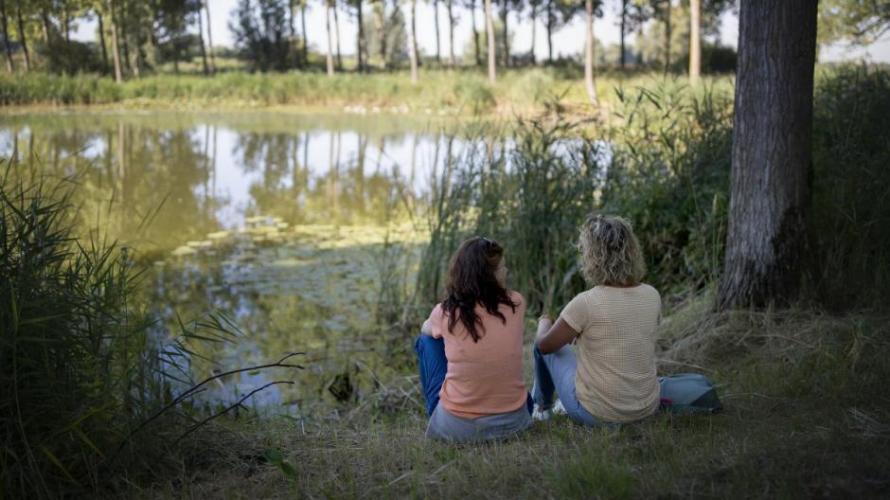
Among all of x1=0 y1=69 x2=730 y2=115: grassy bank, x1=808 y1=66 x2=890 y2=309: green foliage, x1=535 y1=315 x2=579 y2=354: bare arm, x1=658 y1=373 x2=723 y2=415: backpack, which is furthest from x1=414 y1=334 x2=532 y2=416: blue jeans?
x1=0 y1=69 x2=730 y2=115: grassy bank

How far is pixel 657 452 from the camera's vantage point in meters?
2.90

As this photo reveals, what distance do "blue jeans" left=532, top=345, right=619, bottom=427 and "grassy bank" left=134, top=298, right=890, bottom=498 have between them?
0.08m

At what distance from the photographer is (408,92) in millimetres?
28828

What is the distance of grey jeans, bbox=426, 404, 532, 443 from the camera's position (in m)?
3.30

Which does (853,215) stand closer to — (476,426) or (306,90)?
(476,426)

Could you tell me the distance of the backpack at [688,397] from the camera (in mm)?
3416

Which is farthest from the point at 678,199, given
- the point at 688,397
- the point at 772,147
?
the point at 688,397

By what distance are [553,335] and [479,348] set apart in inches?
13.0

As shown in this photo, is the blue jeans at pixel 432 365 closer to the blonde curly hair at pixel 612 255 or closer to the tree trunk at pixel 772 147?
the blonde curly hair at pixel 612 255

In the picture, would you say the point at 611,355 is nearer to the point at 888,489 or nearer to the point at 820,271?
the point at 888,489

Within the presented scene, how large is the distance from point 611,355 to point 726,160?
337 cm

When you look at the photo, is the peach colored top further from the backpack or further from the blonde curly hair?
the backpack

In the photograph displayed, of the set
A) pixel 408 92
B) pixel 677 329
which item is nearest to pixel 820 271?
pixel 677 329

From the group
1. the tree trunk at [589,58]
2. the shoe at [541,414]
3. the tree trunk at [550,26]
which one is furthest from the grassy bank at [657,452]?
the tree trunk at [550,26]
